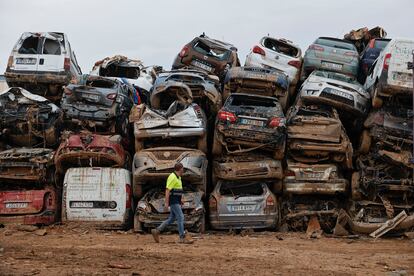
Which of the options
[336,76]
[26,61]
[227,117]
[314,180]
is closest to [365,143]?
[314,180]

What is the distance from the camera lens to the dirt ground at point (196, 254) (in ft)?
29.1

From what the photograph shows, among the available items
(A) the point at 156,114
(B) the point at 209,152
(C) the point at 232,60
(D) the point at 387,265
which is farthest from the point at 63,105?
(D) the point at 387,265

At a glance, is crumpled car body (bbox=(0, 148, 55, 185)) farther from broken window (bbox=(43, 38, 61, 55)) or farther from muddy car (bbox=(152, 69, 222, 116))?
broken window (bbox=(43, 38, 61, 55))

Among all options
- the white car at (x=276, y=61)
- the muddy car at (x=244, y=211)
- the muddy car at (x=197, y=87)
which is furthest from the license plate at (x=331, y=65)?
the muddy car at (x=244, y=211)

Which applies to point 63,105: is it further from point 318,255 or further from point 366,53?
point 366,53

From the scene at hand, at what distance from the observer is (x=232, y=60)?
1852 centimetres

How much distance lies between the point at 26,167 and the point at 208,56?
654 centimetres

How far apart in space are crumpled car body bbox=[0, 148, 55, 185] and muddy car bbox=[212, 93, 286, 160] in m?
3.83

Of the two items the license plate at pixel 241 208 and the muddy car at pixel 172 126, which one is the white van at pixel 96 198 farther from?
the license plate at pixel 241 208

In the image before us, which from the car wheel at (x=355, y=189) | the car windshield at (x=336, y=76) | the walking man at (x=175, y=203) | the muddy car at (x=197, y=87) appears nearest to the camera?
the walking man at (x=175, y=203)

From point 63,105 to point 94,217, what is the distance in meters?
3.04

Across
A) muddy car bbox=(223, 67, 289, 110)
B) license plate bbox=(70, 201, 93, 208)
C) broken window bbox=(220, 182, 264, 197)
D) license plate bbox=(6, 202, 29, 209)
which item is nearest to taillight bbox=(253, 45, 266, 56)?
muddy car bbox=(223, 67, 289, 110)

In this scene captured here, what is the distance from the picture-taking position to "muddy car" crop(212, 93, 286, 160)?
45.8 ft

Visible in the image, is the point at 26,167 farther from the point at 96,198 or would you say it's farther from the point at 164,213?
the point at 164,213
